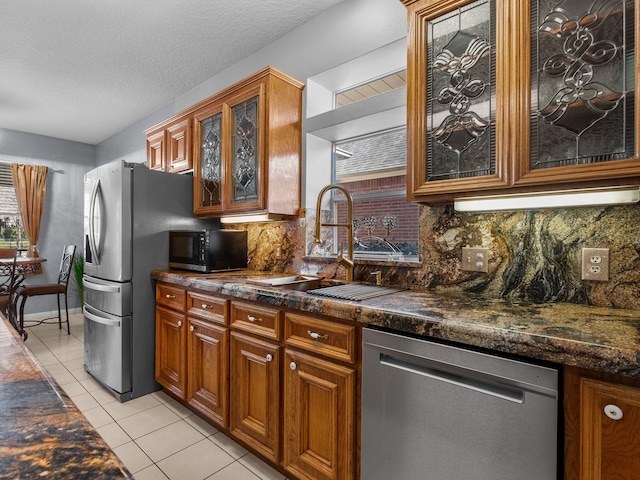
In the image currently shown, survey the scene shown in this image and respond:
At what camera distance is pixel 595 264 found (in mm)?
1405

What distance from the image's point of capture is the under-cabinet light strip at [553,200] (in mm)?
1306

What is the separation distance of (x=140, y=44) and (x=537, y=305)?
3376 millimetres

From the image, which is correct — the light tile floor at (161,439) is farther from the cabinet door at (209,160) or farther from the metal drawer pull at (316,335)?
the cabinet door at (209,160)

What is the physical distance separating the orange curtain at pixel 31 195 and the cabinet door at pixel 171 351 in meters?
3.82

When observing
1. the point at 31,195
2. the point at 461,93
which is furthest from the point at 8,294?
the point at 461,93

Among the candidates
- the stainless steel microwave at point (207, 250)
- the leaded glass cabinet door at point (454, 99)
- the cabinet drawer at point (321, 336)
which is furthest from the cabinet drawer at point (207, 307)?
the leaded glass cabinet door at point (454, 99)

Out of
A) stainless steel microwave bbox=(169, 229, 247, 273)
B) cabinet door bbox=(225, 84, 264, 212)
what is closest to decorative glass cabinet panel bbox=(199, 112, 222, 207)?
cabinet door bbox=(225, 84, 264, 212)

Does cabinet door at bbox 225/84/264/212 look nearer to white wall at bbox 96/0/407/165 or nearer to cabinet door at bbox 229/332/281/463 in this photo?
white wall at bbox 96/0/407/165

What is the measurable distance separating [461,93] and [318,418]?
5.19 feet

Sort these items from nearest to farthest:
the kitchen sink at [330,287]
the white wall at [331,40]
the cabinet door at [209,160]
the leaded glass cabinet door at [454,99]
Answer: the leaded glass cabinet door at [454,99] < the kitchen sink at [330,287] < the white wall at [331,40] < the cabinet door at [209,160]

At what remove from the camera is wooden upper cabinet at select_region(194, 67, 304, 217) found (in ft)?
7.79

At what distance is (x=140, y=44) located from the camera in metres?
2.86

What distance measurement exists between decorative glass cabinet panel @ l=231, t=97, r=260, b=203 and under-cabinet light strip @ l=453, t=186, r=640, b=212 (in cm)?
144

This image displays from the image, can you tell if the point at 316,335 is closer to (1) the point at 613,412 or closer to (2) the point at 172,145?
(1) the point at 613,412
